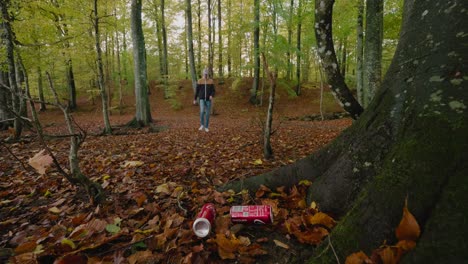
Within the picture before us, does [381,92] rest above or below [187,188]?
above

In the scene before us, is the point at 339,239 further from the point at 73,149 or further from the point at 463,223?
the point at 73,149

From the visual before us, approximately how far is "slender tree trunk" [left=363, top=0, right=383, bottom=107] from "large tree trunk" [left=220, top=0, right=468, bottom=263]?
4028 millimetres

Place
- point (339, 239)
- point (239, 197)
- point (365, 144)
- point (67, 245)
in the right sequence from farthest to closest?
point (239, 197), point (365, 144), point (67, 245), point (339, 239)

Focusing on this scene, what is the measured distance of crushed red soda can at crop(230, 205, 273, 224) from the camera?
1.82 meters

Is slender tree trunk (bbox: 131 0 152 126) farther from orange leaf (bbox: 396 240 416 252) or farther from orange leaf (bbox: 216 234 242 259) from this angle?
orange leaf (bbox: 396 240 416 252)

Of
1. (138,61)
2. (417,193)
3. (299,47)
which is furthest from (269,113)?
(299,47)

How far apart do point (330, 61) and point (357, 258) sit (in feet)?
7.22

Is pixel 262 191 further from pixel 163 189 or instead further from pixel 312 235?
pixel 163 189

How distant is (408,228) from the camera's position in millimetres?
1043

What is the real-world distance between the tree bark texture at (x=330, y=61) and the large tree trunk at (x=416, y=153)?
30.3 inches

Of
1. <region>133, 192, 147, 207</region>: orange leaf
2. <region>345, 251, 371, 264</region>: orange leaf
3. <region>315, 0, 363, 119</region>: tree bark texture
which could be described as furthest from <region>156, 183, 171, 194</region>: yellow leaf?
<region>315, 0, 363, 119</region>: tree bark texture

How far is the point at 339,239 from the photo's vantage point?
4.21 ft

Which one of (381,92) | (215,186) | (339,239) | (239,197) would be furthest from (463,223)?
(215,186)

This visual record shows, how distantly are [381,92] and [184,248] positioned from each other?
6.28 feet
